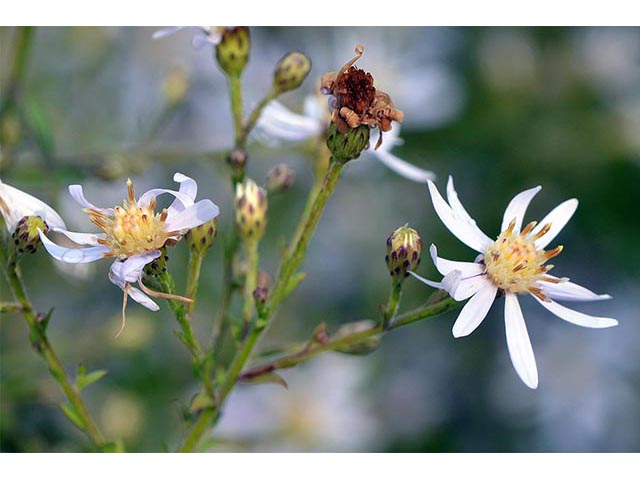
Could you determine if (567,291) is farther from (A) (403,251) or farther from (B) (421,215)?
(B) (421,215)

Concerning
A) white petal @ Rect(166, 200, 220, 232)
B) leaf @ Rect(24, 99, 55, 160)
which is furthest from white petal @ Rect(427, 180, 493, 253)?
leaf @ Rect(24, 99, 55, 160)

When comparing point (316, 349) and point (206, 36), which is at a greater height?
point (206, 36)

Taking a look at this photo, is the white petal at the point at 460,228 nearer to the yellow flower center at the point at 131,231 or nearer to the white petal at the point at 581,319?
the white petal at the point at 581,319

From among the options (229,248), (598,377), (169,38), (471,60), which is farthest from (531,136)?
(229,248)

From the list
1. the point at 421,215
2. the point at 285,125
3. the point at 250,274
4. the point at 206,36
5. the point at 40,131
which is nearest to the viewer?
the point at 250,274

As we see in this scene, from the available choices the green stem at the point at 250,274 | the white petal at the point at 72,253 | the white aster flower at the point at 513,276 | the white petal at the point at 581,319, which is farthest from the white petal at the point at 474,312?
the white petal at the point at 72,253

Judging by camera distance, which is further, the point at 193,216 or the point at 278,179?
the point at 278,179

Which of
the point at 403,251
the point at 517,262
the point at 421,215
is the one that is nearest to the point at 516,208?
the point at 517,262
